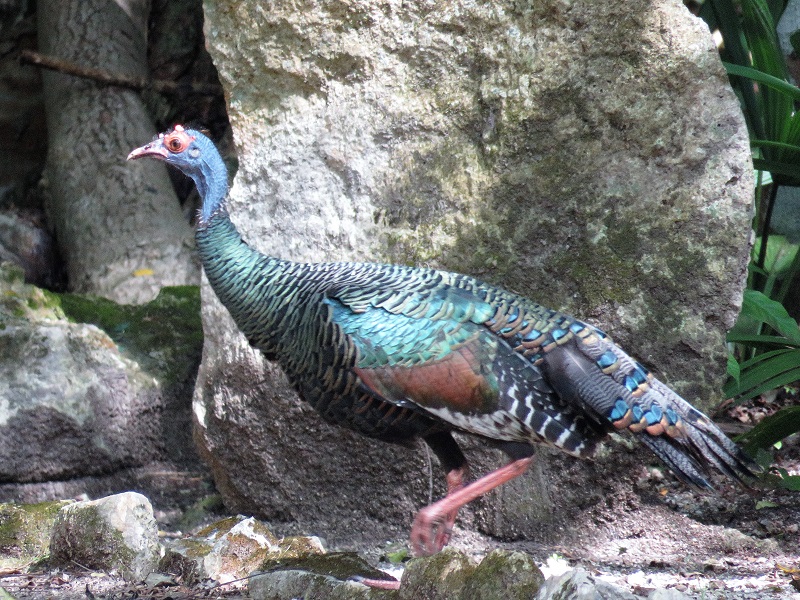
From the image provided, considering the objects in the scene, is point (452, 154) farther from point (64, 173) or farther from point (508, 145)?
point (64, 173)

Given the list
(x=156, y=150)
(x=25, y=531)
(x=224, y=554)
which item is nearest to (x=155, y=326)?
(x=25, y=531)

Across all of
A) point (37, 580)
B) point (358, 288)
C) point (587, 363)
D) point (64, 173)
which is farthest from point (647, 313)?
point (64, 173)

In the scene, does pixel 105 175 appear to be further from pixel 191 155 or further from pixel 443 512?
pixel 443 512

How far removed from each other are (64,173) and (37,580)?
12.8 feet

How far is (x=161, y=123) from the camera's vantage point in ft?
26.2

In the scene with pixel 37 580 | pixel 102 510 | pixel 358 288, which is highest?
pixel 358 288

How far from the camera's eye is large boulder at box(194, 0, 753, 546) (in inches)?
180

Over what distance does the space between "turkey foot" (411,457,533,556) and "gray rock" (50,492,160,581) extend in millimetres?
1144

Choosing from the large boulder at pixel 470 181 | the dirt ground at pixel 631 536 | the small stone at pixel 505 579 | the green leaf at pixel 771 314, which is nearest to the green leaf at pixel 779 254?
the green leaf at pixel 771 314

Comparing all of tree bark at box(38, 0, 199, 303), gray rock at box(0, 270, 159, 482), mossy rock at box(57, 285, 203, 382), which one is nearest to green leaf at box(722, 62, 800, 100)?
mossy rock at box(57, 285, 203, 382)

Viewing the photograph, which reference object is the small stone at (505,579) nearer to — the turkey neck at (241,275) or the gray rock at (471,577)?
the gray rock at (471,577)

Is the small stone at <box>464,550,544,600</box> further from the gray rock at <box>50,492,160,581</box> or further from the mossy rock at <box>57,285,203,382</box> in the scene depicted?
the mossy rock at <box>57,285,203,382</box>

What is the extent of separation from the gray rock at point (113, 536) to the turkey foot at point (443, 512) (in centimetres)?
114

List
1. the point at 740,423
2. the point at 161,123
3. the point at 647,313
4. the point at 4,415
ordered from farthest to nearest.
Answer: the point at 161,123, the point at 740,423, the point at 4,415, the point at 647,313
